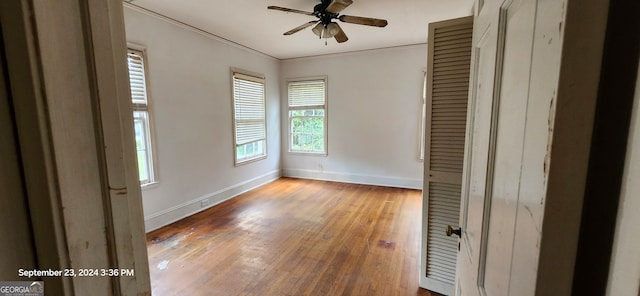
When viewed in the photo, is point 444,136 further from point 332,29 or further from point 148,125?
point 148,125

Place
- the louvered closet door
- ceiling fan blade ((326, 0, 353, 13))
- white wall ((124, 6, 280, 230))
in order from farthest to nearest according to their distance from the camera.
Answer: white wall ((124, 6, 280, 230)) → ceiling fan blade ((326, 0, 353, 13)) → the louvered closet door

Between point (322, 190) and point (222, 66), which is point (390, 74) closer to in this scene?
point (322, 190)

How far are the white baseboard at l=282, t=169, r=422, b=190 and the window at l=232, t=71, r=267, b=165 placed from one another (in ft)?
2.95

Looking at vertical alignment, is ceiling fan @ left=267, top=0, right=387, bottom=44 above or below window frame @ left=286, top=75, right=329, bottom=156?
above

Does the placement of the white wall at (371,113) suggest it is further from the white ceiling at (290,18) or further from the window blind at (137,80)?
the window blind at (137,80)

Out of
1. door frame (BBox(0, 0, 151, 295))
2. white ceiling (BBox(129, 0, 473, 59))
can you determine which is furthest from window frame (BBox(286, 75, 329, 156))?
door frame (BBox(0, 0, 151, 295))

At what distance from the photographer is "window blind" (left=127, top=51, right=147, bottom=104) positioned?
2.73 meters

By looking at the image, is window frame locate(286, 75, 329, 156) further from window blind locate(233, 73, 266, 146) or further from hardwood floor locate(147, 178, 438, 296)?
hardwood floor locate(147, 178, 438, 296)

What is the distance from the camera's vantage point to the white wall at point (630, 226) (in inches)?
10.2

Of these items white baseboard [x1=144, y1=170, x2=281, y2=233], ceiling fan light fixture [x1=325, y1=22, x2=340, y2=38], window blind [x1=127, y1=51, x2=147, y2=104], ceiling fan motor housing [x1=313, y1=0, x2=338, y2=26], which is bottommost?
white baseboard [x1=144, y1=170, x2=281, y2=233]

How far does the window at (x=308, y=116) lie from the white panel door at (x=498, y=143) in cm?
436

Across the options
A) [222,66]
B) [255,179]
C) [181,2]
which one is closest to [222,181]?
[255,179]

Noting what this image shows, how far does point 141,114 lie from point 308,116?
305cm

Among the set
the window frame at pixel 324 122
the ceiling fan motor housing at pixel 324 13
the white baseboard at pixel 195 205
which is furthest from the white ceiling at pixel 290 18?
the white baseboard at pixel 195 205
